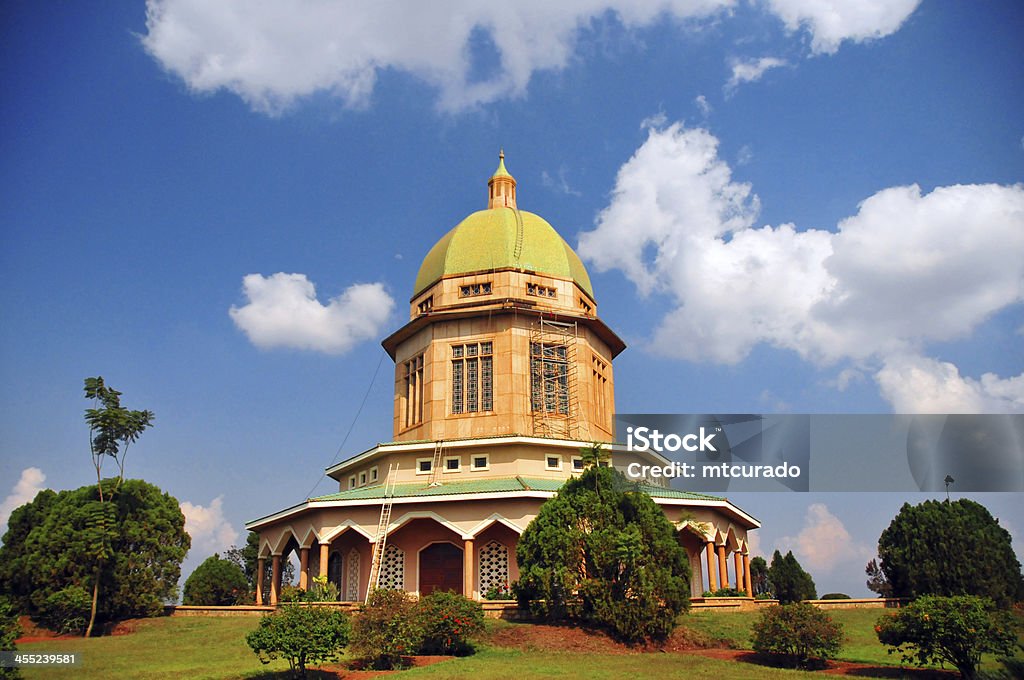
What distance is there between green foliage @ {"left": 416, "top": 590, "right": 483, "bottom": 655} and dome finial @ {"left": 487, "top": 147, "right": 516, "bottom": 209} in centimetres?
2648

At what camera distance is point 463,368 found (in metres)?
38.2

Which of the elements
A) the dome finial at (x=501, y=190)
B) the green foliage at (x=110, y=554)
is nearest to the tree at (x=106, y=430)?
the green foliage at (x=110, y=554)

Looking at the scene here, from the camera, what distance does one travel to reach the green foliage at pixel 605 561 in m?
22.7

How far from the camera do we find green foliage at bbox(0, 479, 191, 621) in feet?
96.9

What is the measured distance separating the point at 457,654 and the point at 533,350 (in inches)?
728

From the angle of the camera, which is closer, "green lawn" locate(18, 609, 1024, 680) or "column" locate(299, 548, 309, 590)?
"green lawn" locate(18, 609, 1024, 680)

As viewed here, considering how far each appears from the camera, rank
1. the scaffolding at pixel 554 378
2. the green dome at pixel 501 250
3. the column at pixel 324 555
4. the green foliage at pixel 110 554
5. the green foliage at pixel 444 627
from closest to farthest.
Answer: the green foliage at pixel 444 627, the green foliage at pixel 110 554, the column at pixel 324 555, the scaffolding at pixel 554 378, the green dome at pixel 501 250

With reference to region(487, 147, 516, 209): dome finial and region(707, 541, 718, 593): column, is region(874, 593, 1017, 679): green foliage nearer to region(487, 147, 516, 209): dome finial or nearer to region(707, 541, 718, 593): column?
region(707, 541, 718, 593): column

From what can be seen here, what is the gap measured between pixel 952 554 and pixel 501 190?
88.2 ft

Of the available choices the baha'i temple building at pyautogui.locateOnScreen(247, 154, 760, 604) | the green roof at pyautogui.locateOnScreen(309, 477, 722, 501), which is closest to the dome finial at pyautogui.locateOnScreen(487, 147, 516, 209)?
the baha'i temple building at pyautogui.locateOnScreen(247, 154, 760, 604)

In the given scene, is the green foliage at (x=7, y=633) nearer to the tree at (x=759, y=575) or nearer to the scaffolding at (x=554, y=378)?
the scaffolding at (x=554, y=378)

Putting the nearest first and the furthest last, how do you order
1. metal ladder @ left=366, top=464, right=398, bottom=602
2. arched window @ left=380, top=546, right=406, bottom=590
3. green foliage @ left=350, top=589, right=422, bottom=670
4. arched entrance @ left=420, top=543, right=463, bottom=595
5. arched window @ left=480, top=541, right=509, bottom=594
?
green foliage @ left=350, top=589, right=422, bottom=670 → metal ladder @ left=366, top=464, right=398, bottom=602 → arched window @ left=480, top=541, right=509, bottom=594 → arched entrance @ left=420, top=543, right=463, bottom=595 → arched window @ left=380, top=546, right=406, bottom=590

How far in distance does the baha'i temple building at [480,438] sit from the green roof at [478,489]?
0.10 m

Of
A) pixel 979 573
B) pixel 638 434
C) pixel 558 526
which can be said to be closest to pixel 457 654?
pixel 558 526
